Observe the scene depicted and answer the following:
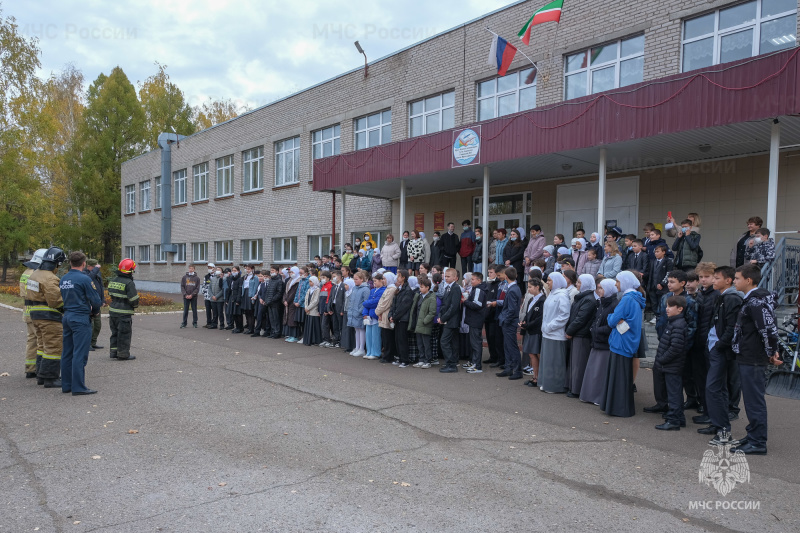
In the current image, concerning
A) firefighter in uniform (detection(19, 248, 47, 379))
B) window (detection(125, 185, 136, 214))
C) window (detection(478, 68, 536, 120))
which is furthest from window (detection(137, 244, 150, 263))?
firefighter in uniform (detection(19, 248, 47, 379))

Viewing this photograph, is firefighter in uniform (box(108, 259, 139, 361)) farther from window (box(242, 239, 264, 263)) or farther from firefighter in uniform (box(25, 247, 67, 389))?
window (box(242, 239, 264, 263))

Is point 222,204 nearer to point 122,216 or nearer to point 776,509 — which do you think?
point 122,216

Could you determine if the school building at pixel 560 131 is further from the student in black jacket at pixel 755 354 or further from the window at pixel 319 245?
the student in black jacket at pixel 755 354

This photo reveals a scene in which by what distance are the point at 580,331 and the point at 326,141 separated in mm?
18011

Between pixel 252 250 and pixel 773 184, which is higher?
pixel 773 184

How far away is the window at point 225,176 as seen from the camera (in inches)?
1149

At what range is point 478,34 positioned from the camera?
17.9 meters

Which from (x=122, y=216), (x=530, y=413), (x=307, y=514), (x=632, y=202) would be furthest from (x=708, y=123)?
(x=122, y=216)

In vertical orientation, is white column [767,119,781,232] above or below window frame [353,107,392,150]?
below

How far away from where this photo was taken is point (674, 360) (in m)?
6.35

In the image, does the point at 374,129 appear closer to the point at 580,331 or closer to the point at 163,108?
the point at 580,331

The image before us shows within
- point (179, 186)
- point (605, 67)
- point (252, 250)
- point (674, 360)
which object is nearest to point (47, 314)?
point (674, 360)

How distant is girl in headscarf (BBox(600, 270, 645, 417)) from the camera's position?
22.3 feet

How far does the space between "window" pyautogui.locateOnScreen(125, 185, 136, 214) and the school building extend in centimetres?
1643
